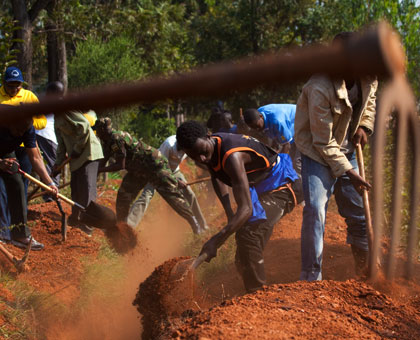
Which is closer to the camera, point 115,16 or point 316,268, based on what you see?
point 316,268

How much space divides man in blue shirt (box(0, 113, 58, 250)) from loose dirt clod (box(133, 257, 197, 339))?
6.57 feet

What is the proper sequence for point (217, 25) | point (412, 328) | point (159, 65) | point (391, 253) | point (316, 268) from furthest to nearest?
1. point (217, 25)
2. point (159, 65)
3. point (316, 268)
4. point (391, 253)
5. point (412, 328)

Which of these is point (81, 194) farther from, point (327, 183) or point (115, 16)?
point (115, 16)

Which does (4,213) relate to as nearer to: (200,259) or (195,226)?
(195,226)

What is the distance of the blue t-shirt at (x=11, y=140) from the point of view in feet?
17.1

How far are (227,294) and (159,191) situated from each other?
2.73 m

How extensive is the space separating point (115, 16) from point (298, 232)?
746 cm

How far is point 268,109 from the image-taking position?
7.11 meters

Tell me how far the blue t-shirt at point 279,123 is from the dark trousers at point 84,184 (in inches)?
89.0

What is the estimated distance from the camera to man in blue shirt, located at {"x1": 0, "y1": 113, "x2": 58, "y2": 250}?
5.38 m

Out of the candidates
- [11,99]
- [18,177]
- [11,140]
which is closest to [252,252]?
[11,140]

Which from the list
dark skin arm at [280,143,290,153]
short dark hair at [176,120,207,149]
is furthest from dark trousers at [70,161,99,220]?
short dark hair at [176,120,207,149]

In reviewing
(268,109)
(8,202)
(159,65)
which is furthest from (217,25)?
(8,202)

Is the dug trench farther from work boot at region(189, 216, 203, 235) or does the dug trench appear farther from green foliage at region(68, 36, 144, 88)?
green foliage at region(68, 36, 144, 88)
